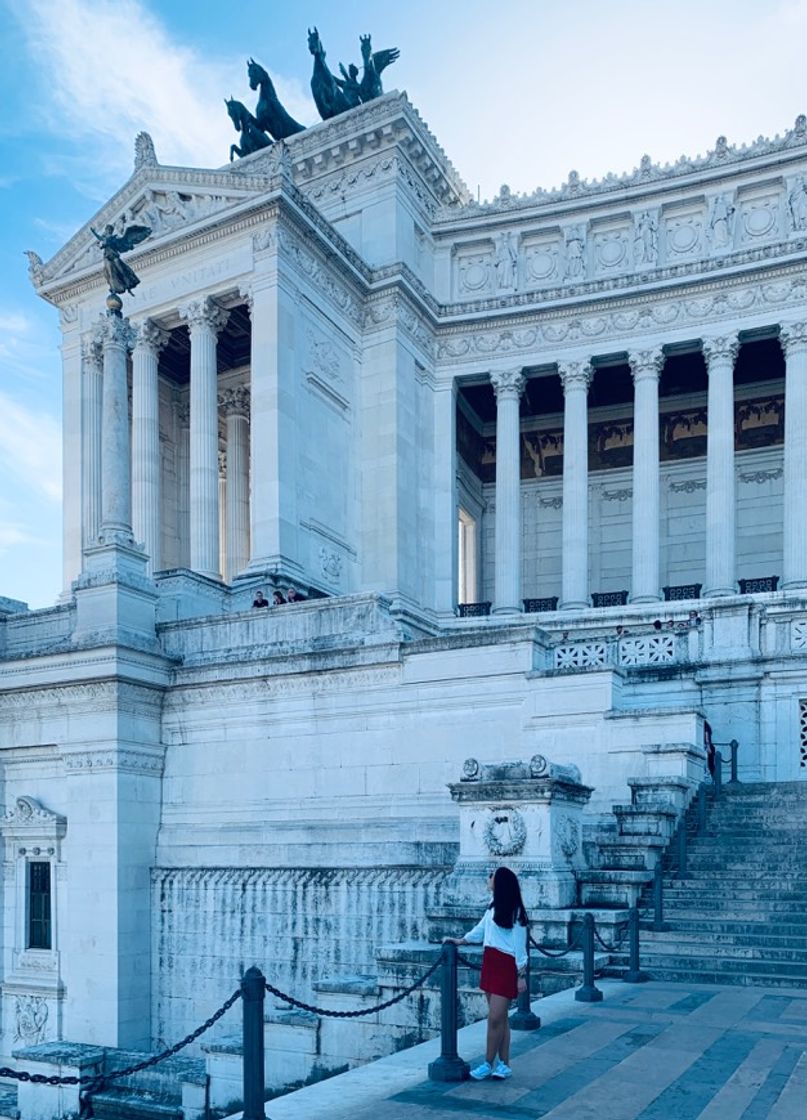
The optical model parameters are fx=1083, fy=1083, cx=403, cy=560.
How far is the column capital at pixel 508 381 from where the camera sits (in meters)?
42.6

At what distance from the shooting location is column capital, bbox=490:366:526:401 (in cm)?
4262

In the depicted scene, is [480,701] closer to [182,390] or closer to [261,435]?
[261,435]

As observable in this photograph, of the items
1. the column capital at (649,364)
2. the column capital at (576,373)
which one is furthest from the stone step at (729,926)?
the column capital at (576,373)

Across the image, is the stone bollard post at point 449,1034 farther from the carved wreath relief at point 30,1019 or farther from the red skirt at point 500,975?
the carved wreath relief at point 30,1019

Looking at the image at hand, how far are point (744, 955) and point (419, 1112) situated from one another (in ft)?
23.5

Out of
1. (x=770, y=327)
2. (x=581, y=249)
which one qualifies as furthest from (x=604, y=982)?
(x=581, y=249)

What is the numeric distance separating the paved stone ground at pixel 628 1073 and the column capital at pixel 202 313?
2949 centimetres

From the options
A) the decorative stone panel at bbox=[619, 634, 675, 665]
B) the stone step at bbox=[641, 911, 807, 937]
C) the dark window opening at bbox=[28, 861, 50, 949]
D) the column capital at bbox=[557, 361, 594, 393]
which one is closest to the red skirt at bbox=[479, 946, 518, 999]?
the stone step at bbox=[641, 911, 807, 937]

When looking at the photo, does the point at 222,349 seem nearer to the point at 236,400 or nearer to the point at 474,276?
the point at 236,400

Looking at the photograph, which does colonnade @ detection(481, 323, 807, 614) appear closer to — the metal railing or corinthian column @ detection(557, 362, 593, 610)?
corinthian column @ detection(557, 362, 593, 610)

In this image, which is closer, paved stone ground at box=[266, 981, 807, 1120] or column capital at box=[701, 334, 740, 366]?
paved stone ground at box=[266, 981, 807, 1120]

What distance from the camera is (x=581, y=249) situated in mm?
42156

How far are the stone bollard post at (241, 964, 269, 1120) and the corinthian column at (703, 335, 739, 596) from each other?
3186 cm

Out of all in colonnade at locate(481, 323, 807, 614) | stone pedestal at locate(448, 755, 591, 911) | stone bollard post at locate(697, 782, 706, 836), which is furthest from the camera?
colonnade at locate(481, 323, 807, 614)
